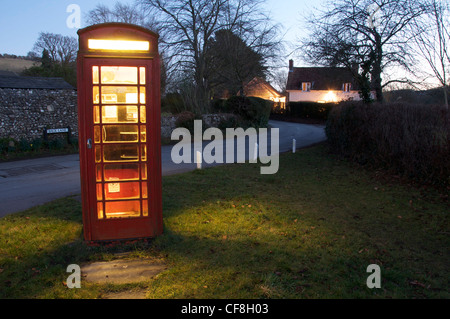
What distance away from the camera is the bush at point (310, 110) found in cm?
3903

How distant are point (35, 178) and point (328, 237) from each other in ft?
30.3

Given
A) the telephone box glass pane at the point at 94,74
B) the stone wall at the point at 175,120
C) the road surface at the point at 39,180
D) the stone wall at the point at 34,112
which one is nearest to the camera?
the telephone box glass pane at the point at 94,74

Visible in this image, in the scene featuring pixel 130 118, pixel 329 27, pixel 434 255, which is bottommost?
pixel 434 255

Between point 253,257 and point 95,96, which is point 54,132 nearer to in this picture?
point 95,96

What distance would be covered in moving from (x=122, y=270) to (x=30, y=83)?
647 inches

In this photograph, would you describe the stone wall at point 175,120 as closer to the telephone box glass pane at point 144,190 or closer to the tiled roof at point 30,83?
the tiled roof at point 30,83

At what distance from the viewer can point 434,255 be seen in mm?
5062

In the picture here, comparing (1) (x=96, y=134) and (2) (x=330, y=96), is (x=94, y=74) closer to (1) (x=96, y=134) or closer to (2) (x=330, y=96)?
(1) (x=96, y=134)

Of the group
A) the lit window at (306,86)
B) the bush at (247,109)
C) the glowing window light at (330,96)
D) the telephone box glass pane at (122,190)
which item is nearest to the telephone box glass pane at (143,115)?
the telephone box glass pane at (122,190)

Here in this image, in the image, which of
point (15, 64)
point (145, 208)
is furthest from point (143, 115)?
point (15, 64)

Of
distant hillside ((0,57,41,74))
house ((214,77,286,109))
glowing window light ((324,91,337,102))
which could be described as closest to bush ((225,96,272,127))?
house ((214,77,286,109))

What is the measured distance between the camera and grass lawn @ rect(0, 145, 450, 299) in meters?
4.04

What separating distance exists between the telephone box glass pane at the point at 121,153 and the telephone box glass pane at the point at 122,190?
1.20 feet

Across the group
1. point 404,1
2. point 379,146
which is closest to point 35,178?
point 379,146
